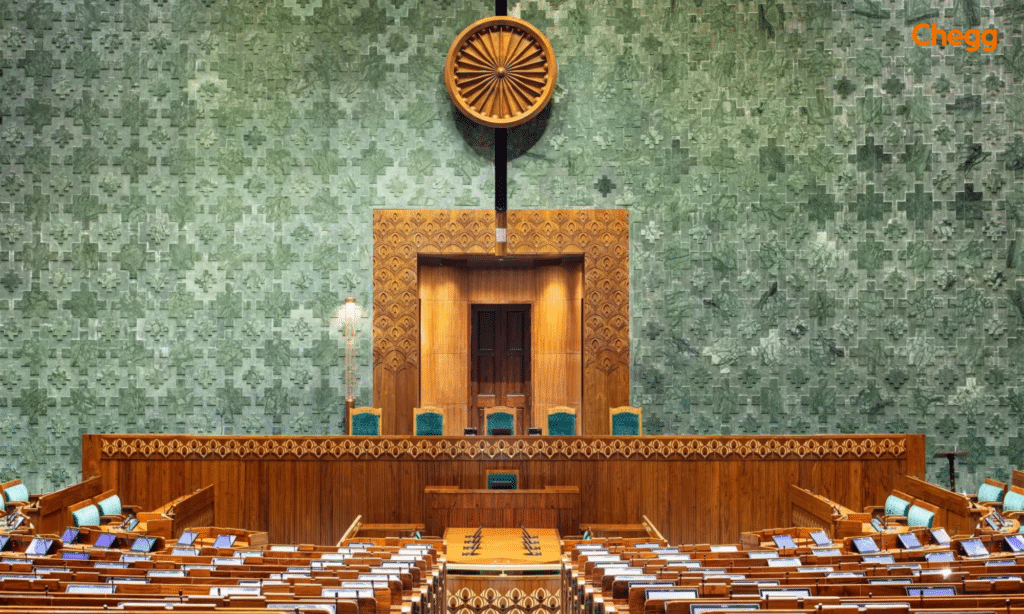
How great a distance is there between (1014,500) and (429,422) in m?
6.14

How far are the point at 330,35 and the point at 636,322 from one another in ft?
17.2

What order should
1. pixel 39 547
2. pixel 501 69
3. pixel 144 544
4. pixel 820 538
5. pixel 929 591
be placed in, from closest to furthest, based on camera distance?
pixel 929 591 → pixel 39 547 → pixel 144 544 → pixel 820 538 → pixel 501 69

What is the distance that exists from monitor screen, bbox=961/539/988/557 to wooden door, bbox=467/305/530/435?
278 inches

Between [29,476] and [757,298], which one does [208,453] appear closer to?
[29,476]

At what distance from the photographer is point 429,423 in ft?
36.7

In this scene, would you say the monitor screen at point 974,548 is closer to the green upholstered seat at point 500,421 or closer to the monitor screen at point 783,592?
the monitor screen at point 783,592

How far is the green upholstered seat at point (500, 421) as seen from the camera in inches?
438

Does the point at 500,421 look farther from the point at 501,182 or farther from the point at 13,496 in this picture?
the point at 13,496

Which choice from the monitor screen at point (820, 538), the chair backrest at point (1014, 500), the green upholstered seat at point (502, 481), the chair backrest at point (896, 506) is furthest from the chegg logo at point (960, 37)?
the green upholstered seat at point (502, 481)

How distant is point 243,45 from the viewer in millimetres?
11945

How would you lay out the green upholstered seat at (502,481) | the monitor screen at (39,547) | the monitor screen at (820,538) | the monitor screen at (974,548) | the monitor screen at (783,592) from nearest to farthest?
the monitor screen at (783,592) < the monitor screen at (974,548) < the monitor screen at (39,547) < the monitor screen at (820,538) < the green upholstered seat at (502,481)

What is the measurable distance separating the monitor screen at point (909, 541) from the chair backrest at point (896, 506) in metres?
1.89

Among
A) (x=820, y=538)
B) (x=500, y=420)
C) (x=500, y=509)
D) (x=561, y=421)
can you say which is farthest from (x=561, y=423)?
(x=820, y=538)

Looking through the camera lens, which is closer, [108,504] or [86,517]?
[86,517]
